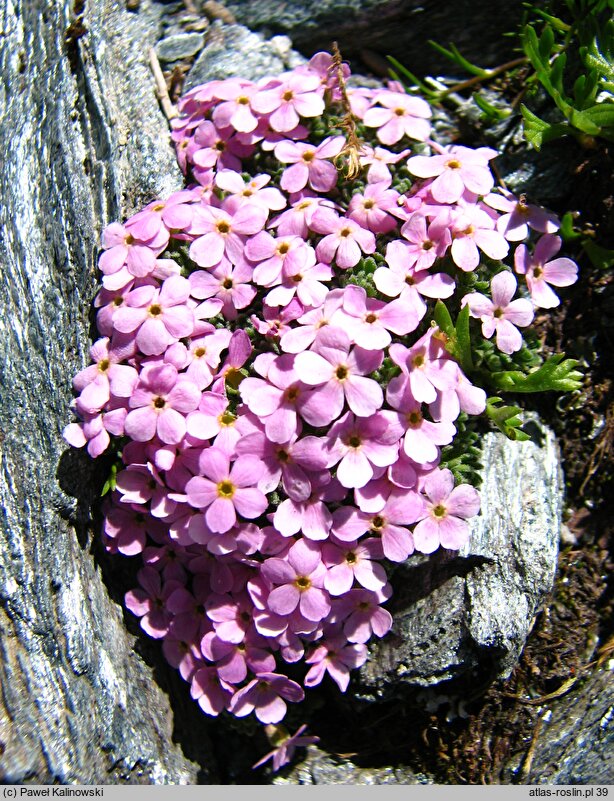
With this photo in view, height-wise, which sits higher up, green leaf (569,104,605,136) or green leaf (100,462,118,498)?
green leaf (569,104,605,136)

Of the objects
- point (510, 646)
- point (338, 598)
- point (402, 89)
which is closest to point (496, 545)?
point (510, 646)

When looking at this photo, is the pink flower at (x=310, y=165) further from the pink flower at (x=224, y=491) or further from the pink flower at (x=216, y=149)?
the pink flower at (x=224, y=491)

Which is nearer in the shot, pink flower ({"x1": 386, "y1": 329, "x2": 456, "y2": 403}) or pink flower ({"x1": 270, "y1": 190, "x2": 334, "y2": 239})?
pink flower ({"x1": 386, "y1": 329, "x2": 456, "y2": 403})

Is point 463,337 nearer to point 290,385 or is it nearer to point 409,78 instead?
point 290,385

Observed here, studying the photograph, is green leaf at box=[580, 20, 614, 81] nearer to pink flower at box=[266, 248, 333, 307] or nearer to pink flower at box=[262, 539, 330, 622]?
pink flower at box=[266, 248, 333, 307]

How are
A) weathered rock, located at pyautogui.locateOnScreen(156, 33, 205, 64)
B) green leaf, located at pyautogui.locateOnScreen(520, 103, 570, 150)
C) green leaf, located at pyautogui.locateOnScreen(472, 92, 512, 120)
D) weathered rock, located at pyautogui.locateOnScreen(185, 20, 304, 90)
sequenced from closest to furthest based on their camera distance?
green leaf, located at pyautogui.locateOnScreen(520, 103, 570, 150) < green leaf, located at pyautogui.locateOnScreen(472, 92, 512, 120) < weathered rock, located at pyautogui.locateOnScreen(185, 20, 304, 90) < weathered rock, located at pyautogui.locateOnScreen(156, 33, 205, 64)

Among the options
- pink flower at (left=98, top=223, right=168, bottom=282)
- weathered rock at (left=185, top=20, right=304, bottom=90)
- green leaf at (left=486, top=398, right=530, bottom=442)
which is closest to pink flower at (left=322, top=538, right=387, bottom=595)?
green leaf at (left=486, top=398, right=530, bottom=442)

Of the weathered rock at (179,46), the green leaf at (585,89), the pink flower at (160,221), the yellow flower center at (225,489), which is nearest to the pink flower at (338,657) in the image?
the yellow flower center at (225,489)

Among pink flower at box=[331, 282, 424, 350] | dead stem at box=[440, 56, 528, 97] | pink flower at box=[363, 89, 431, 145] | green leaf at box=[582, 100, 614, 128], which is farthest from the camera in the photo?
dead stem at box=[440, 56, 528, 97]
